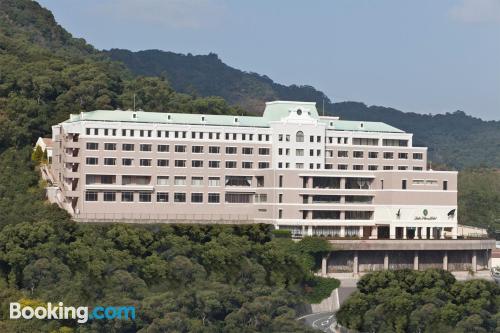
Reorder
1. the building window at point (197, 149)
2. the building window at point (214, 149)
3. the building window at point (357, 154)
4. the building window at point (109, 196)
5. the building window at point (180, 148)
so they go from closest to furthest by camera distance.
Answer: the building window at point (109, 196), the building window at point (180, 148), the building window at point (197, 149), the building window at point (214, 149), the building window at point (357, 154)

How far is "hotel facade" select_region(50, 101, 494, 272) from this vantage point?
345 feet

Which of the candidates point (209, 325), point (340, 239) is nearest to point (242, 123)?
point (340, 239)

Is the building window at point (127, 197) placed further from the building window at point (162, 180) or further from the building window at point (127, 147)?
the building window at point (127, 147)

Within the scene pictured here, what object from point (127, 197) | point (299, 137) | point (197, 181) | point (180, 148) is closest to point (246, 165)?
point (197, 181)

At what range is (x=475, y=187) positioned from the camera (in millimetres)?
170250

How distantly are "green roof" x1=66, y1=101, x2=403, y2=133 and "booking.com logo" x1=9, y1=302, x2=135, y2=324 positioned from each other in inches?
1072

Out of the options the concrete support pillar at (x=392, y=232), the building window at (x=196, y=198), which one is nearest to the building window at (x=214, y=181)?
the building window at (x=196, y=198)

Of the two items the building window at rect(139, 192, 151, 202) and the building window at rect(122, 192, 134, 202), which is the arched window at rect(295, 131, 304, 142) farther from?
the building window at rect(122, 192, 134, 202)

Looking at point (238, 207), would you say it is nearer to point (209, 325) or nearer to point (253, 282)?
point (253, 282)

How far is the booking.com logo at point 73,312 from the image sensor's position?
8156 centimetres

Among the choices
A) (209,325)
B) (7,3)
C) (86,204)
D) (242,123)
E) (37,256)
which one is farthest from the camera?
(7,3)

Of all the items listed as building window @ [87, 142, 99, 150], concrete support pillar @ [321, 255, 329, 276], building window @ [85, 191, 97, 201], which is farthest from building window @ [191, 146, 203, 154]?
concrete support pillar @ [321, 255, 329, 276]

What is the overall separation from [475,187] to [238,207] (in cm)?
6998

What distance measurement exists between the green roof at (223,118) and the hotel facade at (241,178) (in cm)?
11
